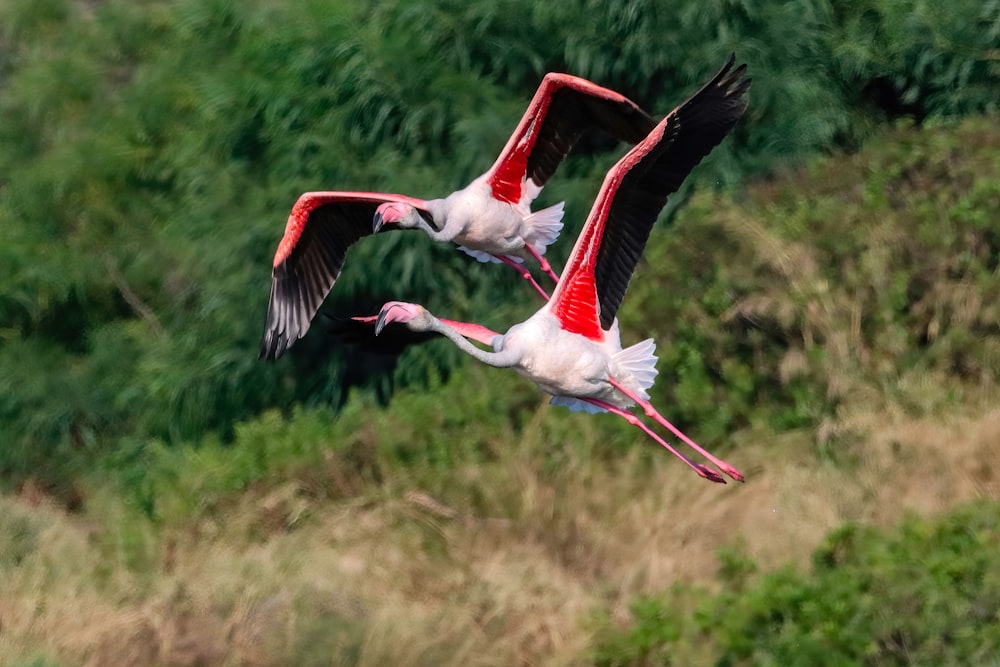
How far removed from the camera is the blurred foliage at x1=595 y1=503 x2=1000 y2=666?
7.73m

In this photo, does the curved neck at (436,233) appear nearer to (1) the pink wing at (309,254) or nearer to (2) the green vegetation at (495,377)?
(1) the pink wing at (309,254)

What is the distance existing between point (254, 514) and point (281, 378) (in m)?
3.49

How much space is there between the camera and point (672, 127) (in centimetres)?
787

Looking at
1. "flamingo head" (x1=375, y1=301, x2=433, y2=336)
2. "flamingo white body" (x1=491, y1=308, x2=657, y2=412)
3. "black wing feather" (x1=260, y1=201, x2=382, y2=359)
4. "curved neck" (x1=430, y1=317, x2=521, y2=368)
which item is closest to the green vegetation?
"flamingo white body" (x1=491, y1=308, x2=657, y2=412)

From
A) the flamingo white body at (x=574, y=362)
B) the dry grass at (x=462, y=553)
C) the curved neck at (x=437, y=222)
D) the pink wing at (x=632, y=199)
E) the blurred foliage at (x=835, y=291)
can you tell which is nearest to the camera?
the pink wing at (x=632, y=199)

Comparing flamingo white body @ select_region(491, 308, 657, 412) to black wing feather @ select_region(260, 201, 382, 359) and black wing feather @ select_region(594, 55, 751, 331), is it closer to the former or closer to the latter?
black wing feather @ select_region(594, 55, 751, 331)

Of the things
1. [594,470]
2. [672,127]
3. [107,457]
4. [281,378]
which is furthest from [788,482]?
[107,457]

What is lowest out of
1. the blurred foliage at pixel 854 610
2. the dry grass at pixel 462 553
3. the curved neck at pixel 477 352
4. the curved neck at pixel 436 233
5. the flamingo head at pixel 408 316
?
the dry grass at pixel 462 553

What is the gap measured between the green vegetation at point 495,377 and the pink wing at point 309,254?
53.1 inches

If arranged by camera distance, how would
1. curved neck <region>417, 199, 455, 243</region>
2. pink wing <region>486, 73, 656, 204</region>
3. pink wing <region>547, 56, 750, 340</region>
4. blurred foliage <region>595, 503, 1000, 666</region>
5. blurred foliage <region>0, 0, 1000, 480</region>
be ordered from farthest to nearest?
blurred foliage <region>0, 0, 1000, 480</region> → curved neck <region>417, 199, 455, 243</region> → pink wing <region>486, 73, 656, 204</region> → pink wing <region>547, 56, 750, 340</region> → blurred foliage <region>595, 503, 1000, 666</region>

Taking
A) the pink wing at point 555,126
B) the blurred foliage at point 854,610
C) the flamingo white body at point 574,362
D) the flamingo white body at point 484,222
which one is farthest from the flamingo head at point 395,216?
the blurred foliage at point 854,610

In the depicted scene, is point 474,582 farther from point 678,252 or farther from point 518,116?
point 518,116

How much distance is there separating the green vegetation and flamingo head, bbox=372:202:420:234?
74.1 inches

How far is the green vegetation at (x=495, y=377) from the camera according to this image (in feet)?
28.5
